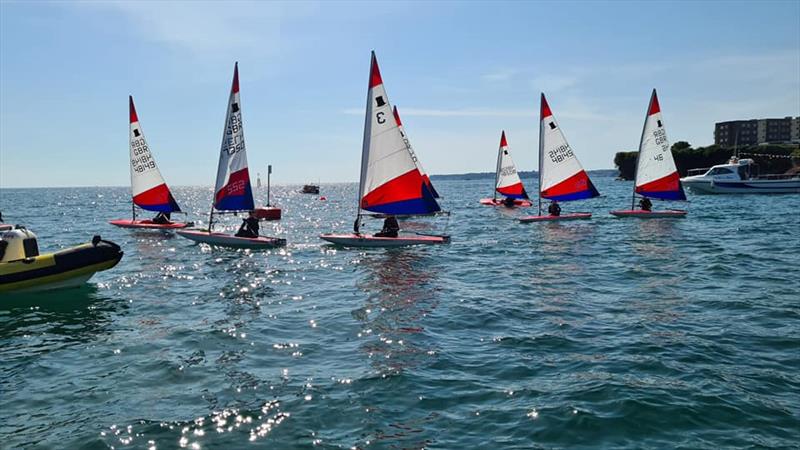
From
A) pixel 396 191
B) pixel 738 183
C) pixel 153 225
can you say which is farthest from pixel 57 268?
pixel 738 183

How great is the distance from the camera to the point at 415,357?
11.1 metres

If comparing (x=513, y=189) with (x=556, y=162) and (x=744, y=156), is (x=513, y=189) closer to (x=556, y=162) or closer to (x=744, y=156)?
(x=556, y=162)

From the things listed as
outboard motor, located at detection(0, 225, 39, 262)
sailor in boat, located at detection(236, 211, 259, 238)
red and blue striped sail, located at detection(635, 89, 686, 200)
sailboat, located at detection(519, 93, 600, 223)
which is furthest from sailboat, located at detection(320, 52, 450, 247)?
red and blue striped sail, located at detection(635, 89, 686, 200)

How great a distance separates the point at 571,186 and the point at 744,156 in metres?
85.2

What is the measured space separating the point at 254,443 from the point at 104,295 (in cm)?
1301

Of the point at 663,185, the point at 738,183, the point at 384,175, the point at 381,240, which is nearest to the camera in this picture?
the point at 381,240

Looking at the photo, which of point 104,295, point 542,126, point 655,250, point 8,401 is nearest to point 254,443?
point 8,401

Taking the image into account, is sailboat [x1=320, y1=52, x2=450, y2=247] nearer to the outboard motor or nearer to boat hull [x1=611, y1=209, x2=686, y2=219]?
the outboard motor

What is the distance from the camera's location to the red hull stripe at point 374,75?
26.3m

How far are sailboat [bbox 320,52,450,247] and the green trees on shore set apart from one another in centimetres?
9044

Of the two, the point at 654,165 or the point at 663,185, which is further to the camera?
the point at 663,185

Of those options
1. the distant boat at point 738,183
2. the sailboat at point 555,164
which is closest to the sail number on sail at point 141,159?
the sailboat at point 555,164

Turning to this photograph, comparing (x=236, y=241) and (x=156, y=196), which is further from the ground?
(x=156, y=196)

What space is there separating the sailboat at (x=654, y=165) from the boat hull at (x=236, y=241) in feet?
81.1
